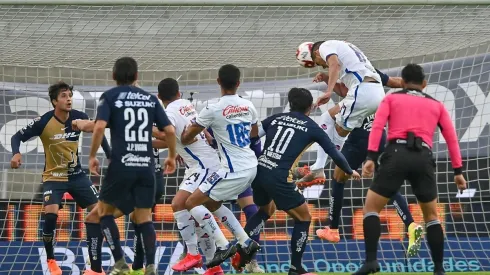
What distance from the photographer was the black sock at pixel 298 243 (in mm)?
A: 9727

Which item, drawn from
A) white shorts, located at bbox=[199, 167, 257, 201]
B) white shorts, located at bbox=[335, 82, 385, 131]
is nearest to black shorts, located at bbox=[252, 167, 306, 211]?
white shorts, located at bbox=[199, 167, 257, 201]

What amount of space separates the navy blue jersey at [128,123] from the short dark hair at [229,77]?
1.19 metres

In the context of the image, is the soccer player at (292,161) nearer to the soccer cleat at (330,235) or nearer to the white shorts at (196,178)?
the white shorts at (196,178)

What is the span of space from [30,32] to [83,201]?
228 centimetres

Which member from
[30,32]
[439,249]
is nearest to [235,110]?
[439,249]

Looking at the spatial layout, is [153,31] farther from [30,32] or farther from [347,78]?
[347,78]

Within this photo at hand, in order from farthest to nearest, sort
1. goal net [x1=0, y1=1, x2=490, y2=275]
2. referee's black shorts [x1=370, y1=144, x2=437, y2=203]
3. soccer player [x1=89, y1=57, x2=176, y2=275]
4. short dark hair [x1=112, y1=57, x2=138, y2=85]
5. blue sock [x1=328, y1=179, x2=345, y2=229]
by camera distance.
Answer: goal net [x1=0, y1=1, x2=490, y2=275]
blue sock [x1=328, y1=179, x2=345, y2=229]
short dark hair [x1=112, y1=57, x2=138, y2=85]
soccer player [x1=89, y1=57, x2=176, y2=275]
referee's black shorts [x1=370, y1=144, x2=437, y2=203]

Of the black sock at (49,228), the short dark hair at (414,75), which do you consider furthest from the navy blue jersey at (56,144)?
the short dark hair at (414,75)

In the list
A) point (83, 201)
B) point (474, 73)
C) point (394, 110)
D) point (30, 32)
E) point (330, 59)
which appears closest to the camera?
point (394, 110)

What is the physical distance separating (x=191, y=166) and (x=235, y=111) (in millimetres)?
1182

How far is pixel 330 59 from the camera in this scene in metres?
10.4

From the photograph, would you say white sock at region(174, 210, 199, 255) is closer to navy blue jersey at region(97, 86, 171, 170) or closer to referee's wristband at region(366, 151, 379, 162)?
navy blue jersey at region(97, 86, 171, 170)

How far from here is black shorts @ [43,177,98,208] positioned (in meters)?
11.3

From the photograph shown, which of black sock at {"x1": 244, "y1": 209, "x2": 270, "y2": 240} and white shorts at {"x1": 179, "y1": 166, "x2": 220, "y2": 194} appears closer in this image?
black sock at {"x1": 244, "y1": 209, "x2": 270, "y2": 240}
